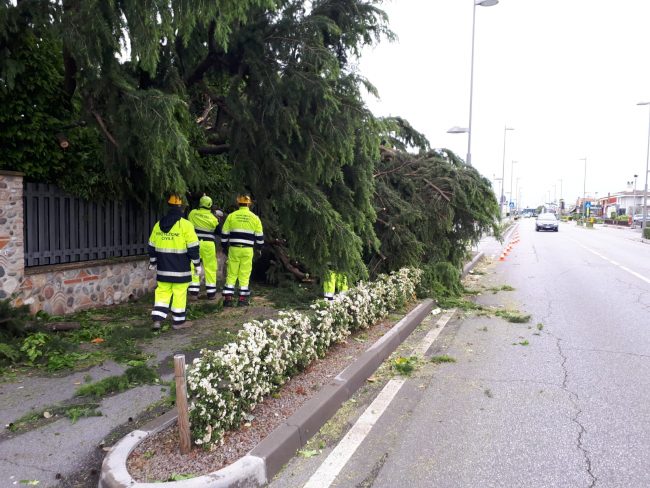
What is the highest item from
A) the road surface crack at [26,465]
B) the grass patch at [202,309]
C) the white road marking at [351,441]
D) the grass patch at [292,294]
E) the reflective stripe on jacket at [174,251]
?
the reflective stripe on jacket at [174,251]

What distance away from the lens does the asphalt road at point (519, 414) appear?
3.36m

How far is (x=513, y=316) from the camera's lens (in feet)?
27.7

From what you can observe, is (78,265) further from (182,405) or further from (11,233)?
(182,405)

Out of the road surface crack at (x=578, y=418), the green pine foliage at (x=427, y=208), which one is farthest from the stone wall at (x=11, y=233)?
the road surface crack at (x=578, y=418)

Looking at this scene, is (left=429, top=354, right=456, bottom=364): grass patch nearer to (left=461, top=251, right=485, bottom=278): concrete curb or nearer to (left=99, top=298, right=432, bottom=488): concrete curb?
(left=99, top=298, right=432, bottom=488): concrete curb

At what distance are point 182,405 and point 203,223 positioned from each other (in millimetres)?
5376

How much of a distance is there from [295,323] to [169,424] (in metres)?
1.70

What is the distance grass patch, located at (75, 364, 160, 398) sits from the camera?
174 inches

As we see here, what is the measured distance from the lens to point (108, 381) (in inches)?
179

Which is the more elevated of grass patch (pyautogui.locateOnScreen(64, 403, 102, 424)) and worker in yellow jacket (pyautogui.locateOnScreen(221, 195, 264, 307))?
worker in yellow jacket (pyautogui.locateOnScreen(221, 195, 264, 307))

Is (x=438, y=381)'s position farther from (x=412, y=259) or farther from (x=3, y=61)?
(x=3, y=61)

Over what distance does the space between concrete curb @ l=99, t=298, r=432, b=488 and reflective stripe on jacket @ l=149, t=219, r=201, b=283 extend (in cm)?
266

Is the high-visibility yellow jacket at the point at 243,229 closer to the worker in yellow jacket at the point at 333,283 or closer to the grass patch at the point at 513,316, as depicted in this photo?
the worker in yellow jacket at the point at 333,283

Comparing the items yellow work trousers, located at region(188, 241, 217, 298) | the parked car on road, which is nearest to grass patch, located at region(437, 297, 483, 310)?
yellow work trousers, located at region(188, 241, 217, 298)
